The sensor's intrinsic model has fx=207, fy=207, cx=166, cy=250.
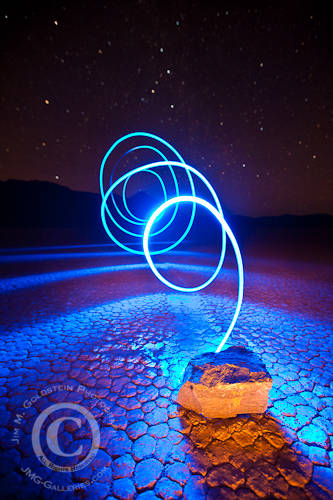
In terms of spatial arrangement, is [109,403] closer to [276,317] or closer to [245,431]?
[245,431]

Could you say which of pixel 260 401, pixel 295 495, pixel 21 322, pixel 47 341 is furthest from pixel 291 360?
pixel 21 322

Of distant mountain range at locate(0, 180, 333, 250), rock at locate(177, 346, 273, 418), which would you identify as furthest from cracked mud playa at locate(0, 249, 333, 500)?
distant mountain range at locate(0, 180, 333, 250)

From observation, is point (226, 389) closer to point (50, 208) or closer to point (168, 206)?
point (168, 206)

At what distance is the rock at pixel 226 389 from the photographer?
2.46 metres

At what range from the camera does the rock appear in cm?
246

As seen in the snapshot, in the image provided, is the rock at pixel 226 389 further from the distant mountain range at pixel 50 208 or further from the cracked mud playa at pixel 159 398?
the distant mountain range at pixel 50 208

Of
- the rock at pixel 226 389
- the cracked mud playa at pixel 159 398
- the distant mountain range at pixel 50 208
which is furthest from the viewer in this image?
the distant mountain range at pixel 50 208

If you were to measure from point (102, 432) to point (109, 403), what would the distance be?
0.38m

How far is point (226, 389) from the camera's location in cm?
244

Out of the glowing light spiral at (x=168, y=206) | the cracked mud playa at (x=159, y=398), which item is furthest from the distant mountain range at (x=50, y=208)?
the cracked mud playa at (x=159, y=398)

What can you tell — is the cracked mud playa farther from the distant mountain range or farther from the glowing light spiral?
the distant mountain range

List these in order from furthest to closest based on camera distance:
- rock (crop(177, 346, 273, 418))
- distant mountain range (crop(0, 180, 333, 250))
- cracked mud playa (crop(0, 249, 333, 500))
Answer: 1. distant mountain range (crop(0, 180, 333, 250))
2. rock (crop(177, 346, 273, 418))
3. cracked mud playa (crop(0, 249, 333, 500))

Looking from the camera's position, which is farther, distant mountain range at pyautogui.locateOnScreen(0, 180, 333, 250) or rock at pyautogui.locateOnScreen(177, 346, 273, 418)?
distant mountain range at pyautogui.locateOnScreen(0, 180, 333, 250)

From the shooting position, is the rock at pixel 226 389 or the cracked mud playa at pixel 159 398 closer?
the cracked mud playa at pixel 159 398
